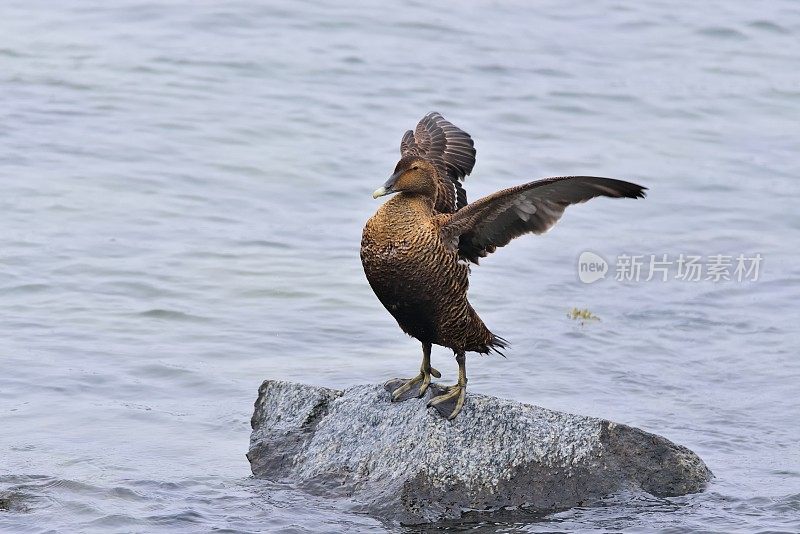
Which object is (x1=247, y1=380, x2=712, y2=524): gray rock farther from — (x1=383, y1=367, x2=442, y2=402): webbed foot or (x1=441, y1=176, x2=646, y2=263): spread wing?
(x1=441, y1=176, x2=646, y2=263): spread wing

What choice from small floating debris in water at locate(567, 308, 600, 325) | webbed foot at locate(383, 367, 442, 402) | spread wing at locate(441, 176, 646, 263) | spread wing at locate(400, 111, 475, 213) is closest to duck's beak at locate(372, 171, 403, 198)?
spread wing at locate(441, 176, 646, 263)

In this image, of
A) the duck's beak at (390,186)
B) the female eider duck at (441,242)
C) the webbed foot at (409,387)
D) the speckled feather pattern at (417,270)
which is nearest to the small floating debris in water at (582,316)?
the webbed foot at (409,387)

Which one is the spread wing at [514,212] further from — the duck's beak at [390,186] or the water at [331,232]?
the water at [331,232]

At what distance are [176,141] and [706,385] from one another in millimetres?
6802

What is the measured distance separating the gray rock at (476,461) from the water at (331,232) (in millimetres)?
125

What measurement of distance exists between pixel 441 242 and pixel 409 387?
0.88 meters

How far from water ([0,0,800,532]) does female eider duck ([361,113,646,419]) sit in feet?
3.06

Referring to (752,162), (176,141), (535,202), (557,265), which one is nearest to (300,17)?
(176,141)

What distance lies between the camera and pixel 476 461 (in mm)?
6113

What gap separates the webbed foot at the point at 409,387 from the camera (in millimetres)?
6539

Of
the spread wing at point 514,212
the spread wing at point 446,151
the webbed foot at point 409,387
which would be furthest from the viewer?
the spread wing at point 446,151

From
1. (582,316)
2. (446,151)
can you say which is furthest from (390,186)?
(582,316)

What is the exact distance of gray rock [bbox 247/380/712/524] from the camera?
6.07 m
